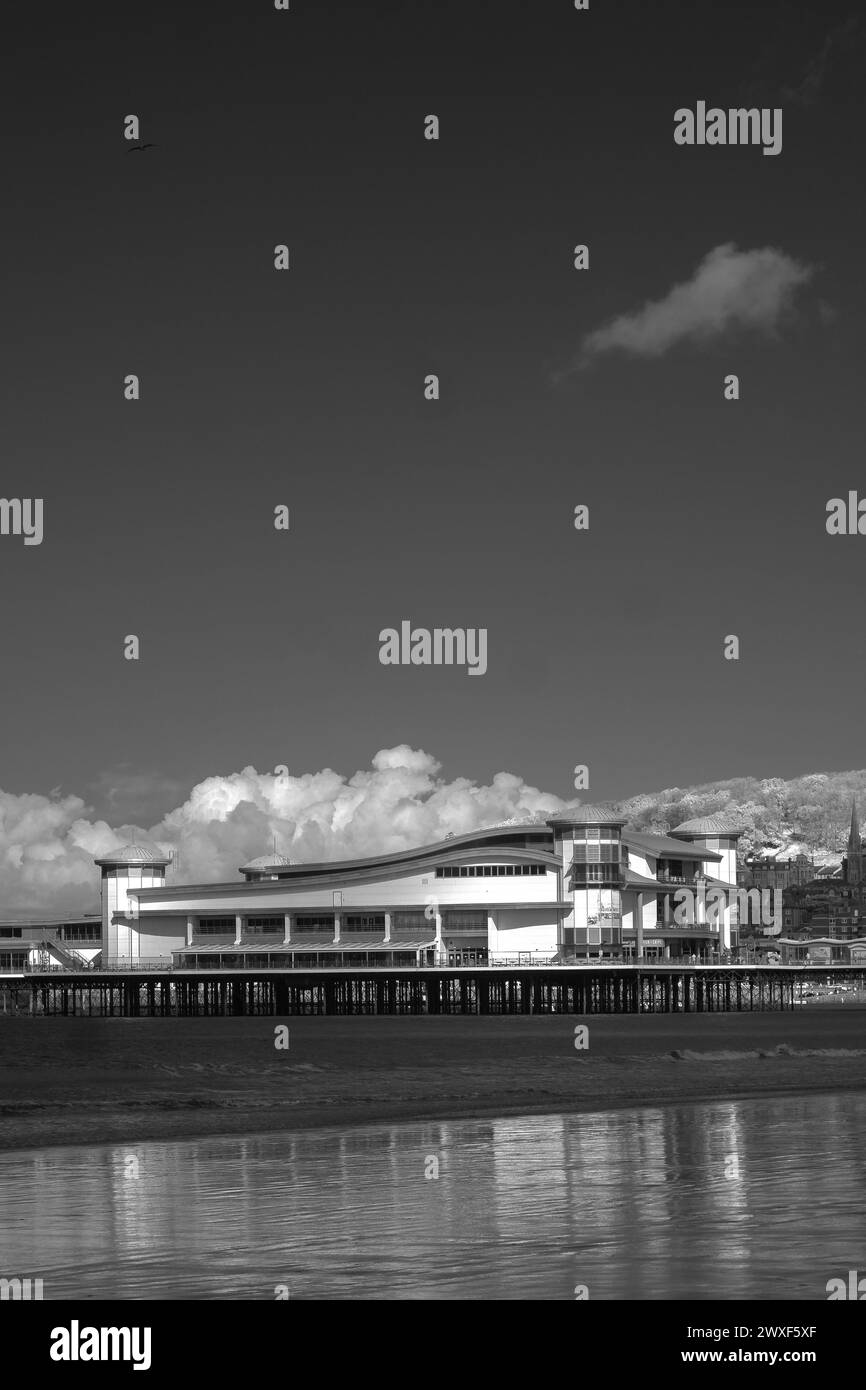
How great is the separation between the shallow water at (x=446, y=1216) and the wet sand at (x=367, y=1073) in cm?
784

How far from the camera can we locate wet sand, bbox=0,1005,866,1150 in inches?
1697

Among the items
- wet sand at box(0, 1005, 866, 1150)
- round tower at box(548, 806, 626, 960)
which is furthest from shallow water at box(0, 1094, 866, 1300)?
round tower at box(548, 806, 626, 960)

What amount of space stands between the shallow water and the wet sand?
7.84m

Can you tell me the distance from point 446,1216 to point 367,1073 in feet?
149

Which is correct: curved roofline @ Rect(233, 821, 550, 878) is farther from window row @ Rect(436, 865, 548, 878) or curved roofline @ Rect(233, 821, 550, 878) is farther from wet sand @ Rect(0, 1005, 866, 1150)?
wet sand @ Rect(0, 1005, 866, 1150)

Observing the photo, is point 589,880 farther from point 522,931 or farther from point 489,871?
point 489,871

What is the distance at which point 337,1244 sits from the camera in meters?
18.4

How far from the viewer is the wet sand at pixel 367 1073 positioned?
141ft

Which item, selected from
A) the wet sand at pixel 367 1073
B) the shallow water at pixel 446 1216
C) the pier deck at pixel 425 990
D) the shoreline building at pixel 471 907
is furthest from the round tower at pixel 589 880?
the shallow water at pixel 446 1216

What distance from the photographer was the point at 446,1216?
68.2ft

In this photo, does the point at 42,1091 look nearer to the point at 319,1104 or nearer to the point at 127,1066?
the point at 319,1104

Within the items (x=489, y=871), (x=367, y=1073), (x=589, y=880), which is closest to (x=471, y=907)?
(x=489, y=871)
